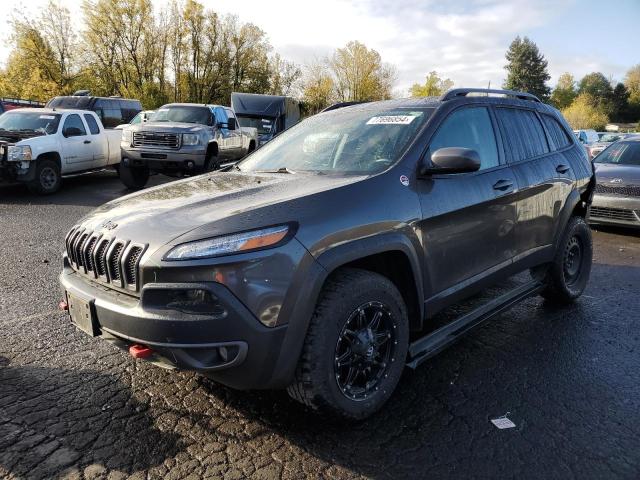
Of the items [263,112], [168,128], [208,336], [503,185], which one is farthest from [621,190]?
[263,112]

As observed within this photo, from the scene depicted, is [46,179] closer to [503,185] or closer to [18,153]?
[18,153]

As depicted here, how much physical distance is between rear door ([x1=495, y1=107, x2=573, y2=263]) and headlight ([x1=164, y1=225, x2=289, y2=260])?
2.28 metres

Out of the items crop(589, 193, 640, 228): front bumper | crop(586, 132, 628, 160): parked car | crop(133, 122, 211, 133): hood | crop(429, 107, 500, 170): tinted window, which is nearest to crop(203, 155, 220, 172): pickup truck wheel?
crop(133, 122, 211, 133): hood

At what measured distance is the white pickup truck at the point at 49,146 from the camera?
1003 cm

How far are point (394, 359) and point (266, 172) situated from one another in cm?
153

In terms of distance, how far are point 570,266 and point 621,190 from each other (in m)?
4.09

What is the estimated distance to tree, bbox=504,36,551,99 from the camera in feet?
246

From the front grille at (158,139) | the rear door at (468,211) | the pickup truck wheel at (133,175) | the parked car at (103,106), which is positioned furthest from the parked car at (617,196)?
the parked car at (103,106)

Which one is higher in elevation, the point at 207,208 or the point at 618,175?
the point at 207,208

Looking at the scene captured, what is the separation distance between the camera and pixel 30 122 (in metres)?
11.1

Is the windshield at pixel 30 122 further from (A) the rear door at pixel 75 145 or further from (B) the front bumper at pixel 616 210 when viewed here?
(B) the front bumper at pixel 616 210

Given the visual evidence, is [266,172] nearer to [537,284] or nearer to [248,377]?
[248,377]

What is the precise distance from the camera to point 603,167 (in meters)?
8.85

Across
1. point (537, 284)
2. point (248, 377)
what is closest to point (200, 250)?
point (248, 377)
